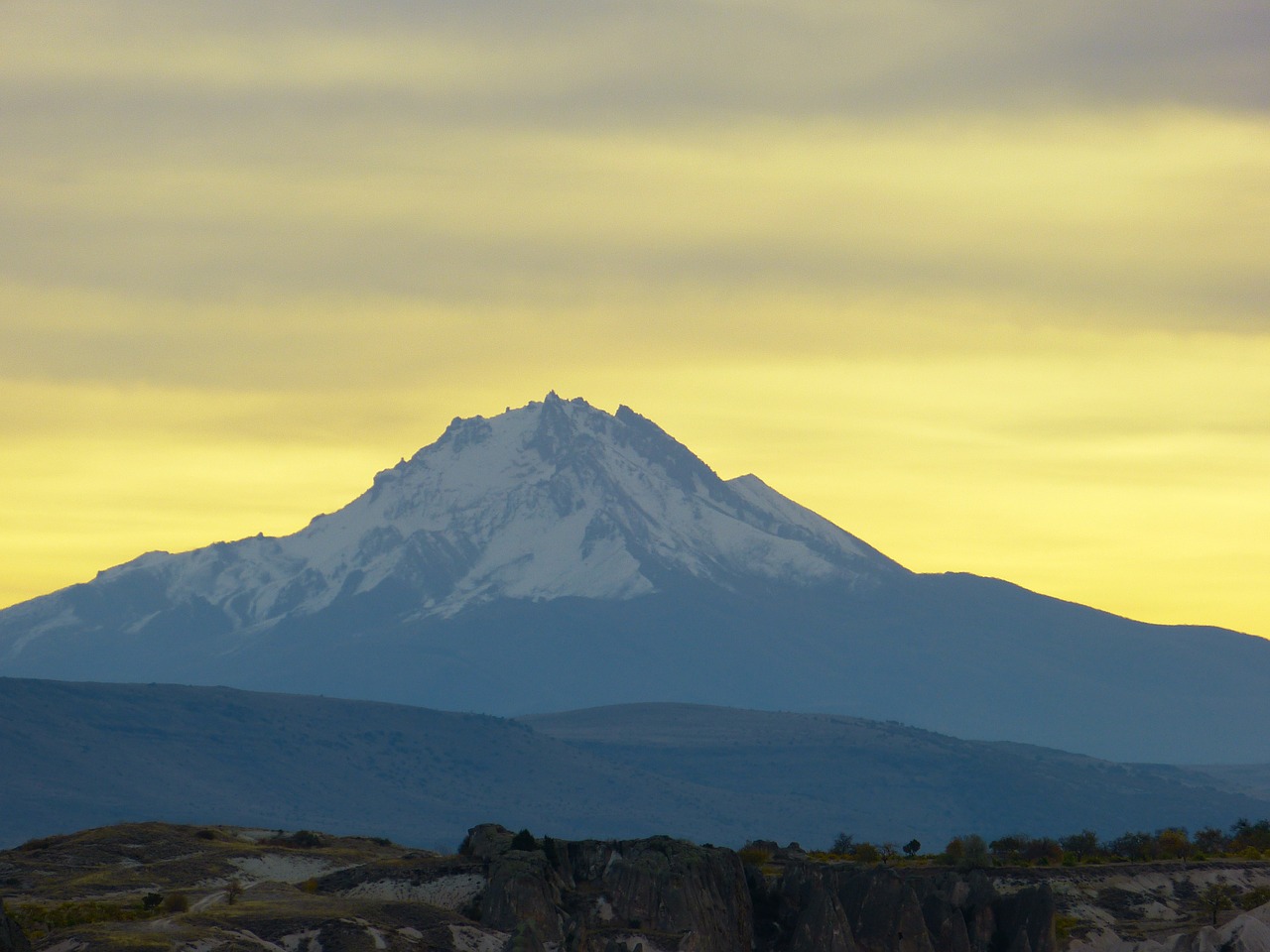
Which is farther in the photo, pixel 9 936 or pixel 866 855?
pixel 866 855

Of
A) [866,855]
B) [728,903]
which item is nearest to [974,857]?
[866,855]

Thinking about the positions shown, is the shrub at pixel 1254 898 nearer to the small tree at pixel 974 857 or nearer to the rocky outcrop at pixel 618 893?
the small tree at pixel 974 857

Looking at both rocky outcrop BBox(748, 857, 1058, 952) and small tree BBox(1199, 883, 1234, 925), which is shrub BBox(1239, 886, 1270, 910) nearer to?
small tree BBox(1199, 883, 1234, 925)

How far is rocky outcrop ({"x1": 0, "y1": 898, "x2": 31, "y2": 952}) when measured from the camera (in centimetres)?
8938

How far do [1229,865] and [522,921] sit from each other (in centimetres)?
7317

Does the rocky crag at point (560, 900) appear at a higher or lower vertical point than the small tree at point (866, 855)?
lower

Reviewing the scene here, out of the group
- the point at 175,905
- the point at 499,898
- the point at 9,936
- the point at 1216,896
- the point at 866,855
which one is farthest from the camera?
the point at 866,855

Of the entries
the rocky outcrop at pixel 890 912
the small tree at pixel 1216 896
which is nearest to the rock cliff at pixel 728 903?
the rocky outcrop at pixel 890 912

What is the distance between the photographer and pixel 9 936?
90.1 meters

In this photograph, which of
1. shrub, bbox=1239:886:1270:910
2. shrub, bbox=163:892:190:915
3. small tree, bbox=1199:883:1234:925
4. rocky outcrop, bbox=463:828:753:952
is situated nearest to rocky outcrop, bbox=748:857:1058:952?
rocky outcrop, bbox=463:828:753:952

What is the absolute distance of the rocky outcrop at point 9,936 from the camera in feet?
293

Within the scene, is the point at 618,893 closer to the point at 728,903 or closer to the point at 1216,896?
the point at 728,903

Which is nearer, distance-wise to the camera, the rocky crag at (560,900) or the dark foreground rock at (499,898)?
the dark foreground rock at (499,898)

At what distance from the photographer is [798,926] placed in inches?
5645
